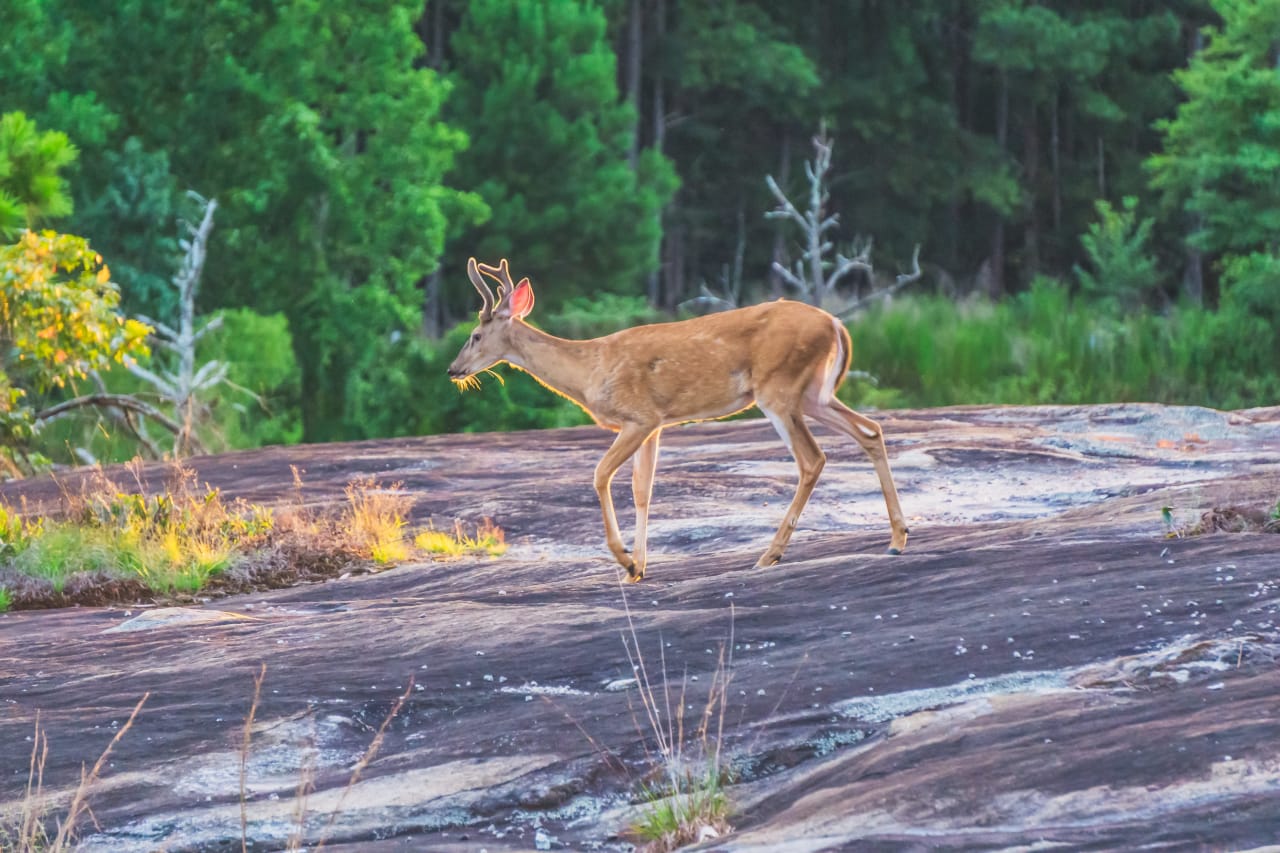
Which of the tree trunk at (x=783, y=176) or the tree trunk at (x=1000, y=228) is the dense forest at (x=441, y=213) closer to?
the tree trunk at (x=783, y=176)

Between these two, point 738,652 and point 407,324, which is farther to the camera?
point 407,324

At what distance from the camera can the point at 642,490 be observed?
10188 mm

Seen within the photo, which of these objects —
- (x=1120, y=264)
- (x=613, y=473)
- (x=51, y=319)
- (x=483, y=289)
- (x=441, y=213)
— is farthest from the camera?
(x=1120, y=264)

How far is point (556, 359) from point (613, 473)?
871 mm

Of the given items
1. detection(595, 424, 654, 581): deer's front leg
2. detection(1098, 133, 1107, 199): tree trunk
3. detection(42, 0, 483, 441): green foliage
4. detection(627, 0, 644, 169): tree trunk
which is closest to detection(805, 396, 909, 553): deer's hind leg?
detection(595, 424, 654, 581): deer's front leg

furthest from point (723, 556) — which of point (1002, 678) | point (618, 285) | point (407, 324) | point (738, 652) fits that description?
point (618, 285)

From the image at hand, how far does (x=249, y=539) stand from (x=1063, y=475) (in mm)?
5433

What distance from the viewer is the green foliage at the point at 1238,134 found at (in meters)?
30.6

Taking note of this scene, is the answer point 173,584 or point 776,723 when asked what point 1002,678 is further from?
point 173,584

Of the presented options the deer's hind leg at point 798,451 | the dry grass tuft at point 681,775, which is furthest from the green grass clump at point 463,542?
the dry grass tuft at point 681,775

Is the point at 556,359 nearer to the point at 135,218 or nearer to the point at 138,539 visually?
the point at 138,539

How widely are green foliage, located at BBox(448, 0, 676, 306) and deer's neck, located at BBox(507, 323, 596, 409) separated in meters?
23.7

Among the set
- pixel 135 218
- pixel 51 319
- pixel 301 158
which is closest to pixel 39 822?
pixel 51 319

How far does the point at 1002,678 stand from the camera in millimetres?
7215
